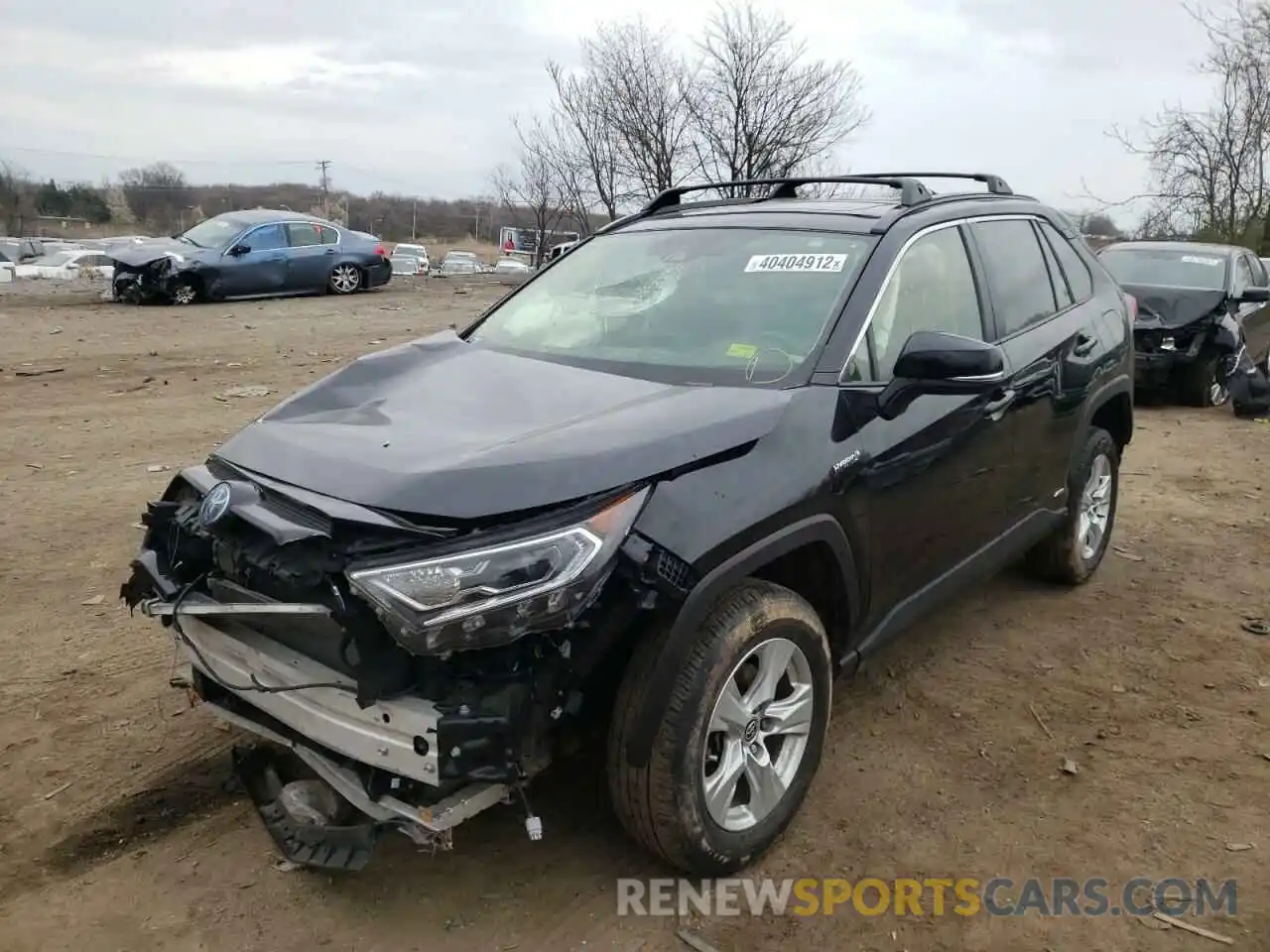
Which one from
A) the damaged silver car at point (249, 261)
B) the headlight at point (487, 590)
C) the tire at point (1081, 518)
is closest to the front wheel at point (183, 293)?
the damaged silver car at point (249, 261)

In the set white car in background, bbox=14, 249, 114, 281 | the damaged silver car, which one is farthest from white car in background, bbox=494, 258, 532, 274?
the damaged silver car

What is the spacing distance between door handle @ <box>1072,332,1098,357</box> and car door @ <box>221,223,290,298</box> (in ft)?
47.3

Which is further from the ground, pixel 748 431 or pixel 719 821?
pixel 748 431

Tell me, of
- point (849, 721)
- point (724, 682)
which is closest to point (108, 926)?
point (724, 682)

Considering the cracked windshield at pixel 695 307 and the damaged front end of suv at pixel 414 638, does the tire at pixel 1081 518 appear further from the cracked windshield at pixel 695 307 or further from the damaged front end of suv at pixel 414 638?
the damaged front end of suv at pixel 414 638

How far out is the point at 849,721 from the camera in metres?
3.66

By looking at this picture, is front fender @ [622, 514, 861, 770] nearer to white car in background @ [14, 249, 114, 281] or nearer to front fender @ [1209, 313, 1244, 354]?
front fender @ [1209, 313, 1244, 354]

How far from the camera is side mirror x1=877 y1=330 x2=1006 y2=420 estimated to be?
297 cm

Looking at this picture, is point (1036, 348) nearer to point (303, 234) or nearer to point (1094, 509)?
point (1094, 509)

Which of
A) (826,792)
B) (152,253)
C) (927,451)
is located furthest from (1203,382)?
(152,253)

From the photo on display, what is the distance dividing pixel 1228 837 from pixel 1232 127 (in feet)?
94.0

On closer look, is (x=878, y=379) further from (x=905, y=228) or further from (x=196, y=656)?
(x=196, y=656)

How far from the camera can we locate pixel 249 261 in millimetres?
16188

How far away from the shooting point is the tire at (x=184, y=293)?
603 inches
